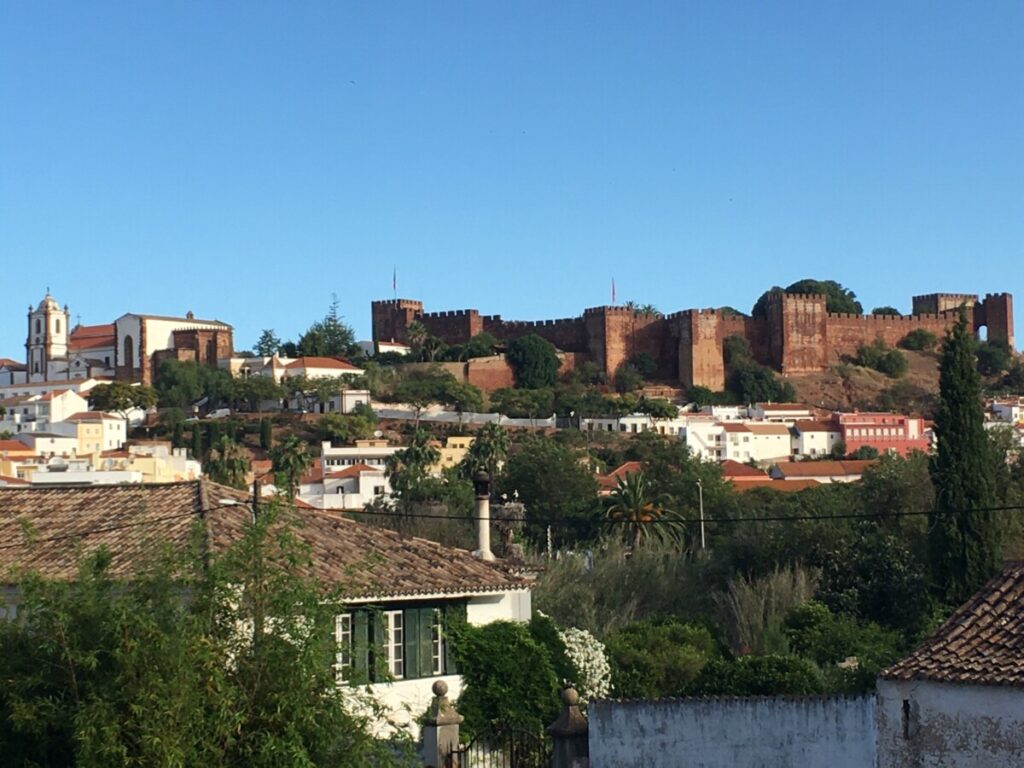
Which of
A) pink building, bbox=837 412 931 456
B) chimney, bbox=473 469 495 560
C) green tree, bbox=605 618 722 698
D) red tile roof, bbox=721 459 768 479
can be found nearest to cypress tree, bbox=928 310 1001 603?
green tree, bbox=605 618 722 698

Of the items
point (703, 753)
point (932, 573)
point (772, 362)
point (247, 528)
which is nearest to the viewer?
point (247, 528)

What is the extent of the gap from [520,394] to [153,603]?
10368 centimetres

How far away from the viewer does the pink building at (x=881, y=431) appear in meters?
108

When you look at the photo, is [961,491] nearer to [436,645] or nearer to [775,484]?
[436,645]

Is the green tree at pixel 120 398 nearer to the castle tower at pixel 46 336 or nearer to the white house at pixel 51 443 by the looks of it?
the white house at pixel 51 443

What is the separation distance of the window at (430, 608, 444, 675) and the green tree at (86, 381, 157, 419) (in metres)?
97.4

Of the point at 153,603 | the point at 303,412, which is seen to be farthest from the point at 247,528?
the point at 303,412

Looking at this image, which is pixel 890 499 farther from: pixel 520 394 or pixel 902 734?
pixel 520 394

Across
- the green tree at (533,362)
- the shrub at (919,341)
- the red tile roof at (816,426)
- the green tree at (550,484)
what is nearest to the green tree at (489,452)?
the green tree at (550,484)

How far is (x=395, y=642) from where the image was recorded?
19594 mm

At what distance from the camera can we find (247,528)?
1439 centimetres

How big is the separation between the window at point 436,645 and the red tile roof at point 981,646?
7833 mm

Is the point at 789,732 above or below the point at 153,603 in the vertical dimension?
below

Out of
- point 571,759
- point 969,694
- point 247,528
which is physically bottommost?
point 571,759
